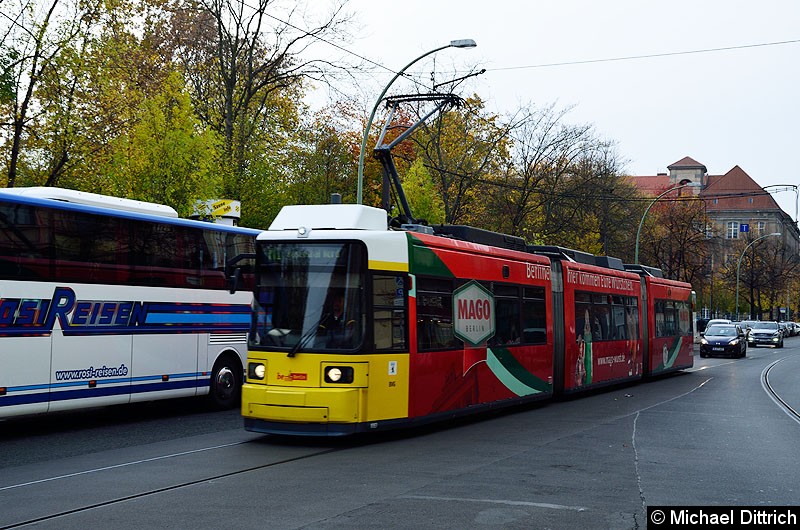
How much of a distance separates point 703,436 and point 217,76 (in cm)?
3012

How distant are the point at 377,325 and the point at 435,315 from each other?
63.2 inches

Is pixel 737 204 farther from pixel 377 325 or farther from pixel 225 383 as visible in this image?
pixel 377 325

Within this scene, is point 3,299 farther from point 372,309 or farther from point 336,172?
point 336,172

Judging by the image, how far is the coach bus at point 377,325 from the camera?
11.9m

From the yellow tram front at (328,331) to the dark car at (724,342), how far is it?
3567 centimetres

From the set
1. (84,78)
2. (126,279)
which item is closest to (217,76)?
(84,78)

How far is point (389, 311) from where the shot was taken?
492 inches

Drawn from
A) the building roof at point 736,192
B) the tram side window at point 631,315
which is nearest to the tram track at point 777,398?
the tram side window at point 631,315

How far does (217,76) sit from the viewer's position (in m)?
39.4

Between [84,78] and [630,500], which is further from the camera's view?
[84,78]

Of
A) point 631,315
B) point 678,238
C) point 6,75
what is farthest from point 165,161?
point 678,238

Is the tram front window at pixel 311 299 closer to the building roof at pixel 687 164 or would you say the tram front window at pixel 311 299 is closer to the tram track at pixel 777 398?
the tram track at pixel 777 398

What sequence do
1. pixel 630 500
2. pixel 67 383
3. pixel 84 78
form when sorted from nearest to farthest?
pixel 630 500
pixel 67 383
pixel 84 78

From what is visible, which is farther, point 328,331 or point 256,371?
point 256,371
